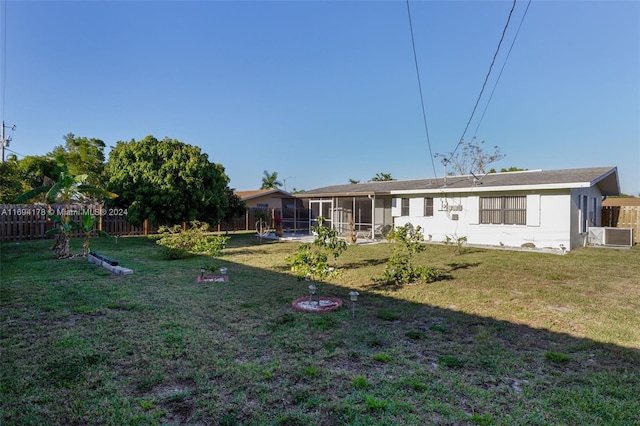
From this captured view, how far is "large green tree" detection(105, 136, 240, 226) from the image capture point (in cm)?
1570

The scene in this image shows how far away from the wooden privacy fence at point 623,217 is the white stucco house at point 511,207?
608 millimetres

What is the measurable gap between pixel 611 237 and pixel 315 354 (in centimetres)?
1656

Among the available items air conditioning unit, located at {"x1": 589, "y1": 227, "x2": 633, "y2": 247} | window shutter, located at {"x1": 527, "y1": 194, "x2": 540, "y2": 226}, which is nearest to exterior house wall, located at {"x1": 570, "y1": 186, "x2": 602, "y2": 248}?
air conditioning unit, located at {"x1": 589, "y1": 227, "x2": 633, "y2": 247}

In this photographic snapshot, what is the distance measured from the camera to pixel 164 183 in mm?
15680

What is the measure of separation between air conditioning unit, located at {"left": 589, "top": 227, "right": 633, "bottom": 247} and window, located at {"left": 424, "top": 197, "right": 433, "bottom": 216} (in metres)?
6.79

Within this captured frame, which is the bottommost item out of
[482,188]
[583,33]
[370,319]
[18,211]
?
[370,319]

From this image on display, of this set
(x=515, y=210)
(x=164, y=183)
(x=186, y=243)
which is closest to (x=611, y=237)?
(x=515, y=210)

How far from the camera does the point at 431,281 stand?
25.8 ft

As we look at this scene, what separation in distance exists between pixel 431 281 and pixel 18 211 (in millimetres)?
18857

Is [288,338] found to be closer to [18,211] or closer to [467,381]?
[467,381]

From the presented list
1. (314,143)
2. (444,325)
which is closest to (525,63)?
(444,325)

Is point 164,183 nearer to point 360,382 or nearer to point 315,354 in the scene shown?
point 315,354

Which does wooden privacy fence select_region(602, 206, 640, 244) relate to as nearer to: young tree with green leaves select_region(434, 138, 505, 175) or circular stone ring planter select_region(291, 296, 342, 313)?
young tree with green leaves select_region(434, 138, 505, 175)

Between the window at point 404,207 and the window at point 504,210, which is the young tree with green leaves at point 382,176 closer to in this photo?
the window at point 404,207
